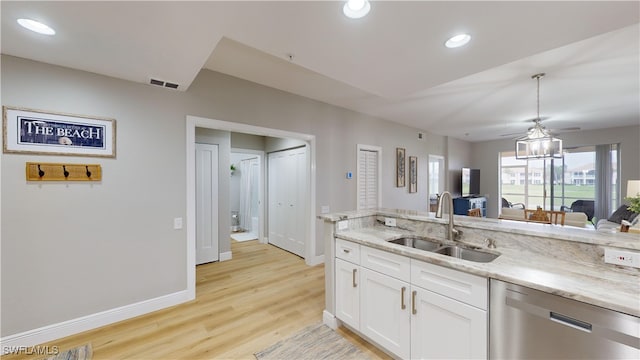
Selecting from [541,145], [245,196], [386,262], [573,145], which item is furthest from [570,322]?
[573,145]

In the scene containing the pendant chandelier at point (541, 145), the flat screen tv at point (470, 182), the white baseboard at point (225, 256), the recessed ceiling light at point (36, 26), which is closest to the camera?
the recessed ceiling light at point (36, 26)

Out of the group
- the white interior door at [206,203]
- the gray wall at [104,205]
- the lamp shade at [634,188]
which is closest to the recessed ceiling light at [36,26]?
the gray wall at [104,205]

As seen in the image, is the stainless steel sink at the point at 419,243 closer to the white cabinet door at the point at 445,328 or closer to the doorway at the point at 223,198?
the white cabinet door at the point at 445,328

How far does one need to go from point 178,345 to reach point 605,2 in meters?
3.94

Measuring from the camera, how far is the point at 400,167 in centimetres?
561

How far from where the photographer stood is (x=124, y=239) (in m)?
2.56

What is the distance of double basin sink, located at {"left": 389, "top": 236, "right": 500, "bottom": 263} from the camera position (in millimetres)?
1816

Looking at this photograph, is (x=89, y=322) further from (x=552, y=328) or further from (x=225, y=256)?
(x=552, y=328)

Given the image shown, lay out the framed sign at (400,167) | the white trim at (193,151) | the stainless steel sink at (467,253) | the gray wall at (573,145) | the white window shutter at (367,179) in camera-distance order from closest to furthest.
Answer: the stainless steel sink at (467,253) → the white trim at (193,151) → the white window shutter at (367,179) → the framed sign at (400,167) → the gray wall at (573,145)

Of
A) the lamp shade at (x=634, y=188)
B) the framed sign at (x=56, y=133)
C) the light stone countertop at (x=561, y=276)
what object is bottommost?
the light stone countertop at (x=561, y=276)

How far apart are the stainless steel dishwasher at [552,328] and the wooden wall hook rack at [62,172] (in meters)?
3.39

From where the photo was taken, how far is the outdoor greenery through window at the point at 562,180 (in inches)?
247

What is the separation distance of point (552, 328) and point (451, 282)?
470mm

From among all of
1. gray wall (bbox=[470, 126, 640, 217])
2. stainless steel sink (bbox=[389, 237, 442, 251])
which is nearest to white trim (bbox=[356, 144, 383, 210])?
stainless steel sink (bbox=[389, 237, 442, 251])
